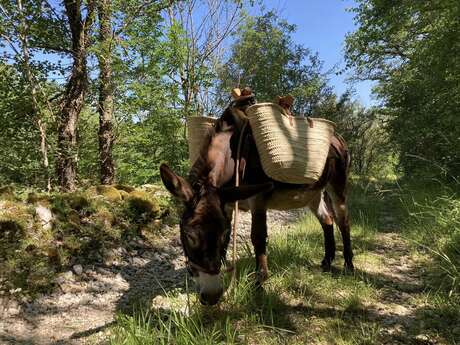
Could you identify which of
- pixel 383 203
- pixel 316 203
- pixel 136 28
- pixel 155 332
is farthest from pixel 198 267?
pixel 383 203

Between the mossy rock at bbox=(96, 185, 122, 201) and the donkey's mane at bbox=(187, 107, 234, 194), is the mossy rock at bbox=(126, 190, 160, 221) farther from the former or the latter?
the donkey's mane at bbox=(187, 107, 234, 194)

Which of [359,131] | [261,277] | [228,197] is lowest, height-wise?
[261,277]

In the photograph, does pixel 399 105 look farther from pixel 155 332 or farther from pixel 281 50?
pixel 155 332

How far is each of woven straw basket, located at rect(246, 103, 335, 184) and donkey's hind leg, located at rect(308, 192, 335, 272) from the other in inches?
45.4

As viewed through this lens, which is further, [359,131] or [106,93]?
[359,131]

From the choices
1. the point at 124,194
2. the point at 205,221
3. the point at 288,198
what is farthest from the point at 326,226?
the point at 124,194

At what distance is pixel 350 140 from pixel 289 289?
15908mm

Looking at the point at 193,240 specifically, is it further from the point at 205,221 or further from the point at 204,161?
the point at 204,161

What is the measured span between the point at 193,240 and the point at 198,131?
1398 millimetres

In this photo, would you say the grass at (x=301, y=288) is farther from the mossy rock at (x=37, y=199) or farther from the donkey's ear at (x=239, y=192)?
the donkey's ear at (x=239, y=192)

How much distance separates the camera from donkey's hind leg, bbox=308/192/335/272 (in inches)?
164

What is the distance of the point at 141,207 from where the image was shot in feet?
19.0

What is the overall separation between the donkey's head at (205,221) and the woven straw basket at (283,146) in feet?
1.66

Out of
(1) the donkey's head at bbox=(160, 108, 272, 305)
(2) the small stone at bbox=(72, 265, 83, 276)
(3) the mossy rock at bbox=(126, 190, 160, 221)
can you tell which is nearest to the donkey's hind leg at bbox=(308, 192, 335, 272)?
(1) the donkey's head at bbox=(160, 108, 272, 305)
